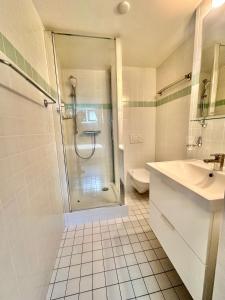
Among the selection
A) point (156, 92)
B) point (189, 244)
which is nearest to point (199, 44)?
point (156, 92)

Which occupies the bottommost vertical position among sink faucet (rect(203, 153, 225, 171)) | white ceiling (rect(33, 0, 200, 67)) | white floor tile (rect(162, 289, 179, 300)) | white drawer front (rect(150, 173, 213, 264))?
white floor tile (rect(162, 289, 179, 300))

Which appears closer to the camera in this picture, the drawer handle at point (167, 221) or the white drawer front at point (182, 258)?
the white drawer front at point (182, 258)

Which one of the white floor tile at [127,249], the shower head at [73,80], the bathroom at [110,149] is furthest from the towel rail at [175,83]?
the white floor tile at [127,249]

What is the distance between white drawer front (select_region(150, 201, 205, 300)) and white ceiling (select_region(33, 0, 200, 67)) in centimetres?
175

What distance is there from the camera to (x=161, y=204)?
104 cm

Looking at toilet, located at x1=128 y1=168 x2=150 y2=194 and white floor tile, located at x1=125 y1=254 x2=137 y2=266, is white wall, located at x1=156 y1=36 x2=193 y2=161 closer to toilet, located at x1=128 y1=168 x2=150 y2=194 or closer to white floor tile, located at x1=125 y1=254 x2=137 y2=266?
toilet, located at x1=128 y1=168 x2=150 y2=194

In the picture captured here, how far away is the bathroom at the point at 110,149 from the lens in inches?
28.0

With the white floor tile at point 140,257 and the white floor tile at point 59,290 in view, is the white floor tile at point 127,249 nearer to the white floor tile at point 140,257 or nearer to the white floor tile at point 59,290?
the white floor tile at point 140,257

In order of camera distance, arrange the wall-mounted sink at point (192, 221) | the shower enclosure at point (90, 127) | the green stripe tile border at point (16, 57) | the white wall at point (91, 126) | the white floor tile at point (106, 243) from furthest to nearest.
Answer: the white wall at point (91, 126) → the shower enclosure at point (90, 127) → the white floor tile at point (106, 243) → the green stripe tile border at point (16, 57) → the wall-mounted sink at point (192, 221)

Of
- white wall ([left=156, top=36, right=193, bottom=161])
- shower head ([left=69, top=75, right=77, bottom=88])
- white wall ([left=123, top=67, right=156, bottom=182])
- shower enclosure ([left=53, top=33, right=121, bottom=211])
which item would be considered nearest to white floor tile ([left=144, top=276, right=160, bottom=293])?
shower enclosure ([left=53, top=33, right=121, bottom=211])

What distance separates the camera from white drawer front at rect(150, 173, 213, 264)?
634 millimetres

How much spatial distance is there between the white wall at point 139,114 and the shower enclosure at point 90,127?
0.32m

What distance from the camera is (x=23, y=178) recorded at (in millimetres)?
825

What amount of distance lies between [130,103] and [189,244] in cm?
203
